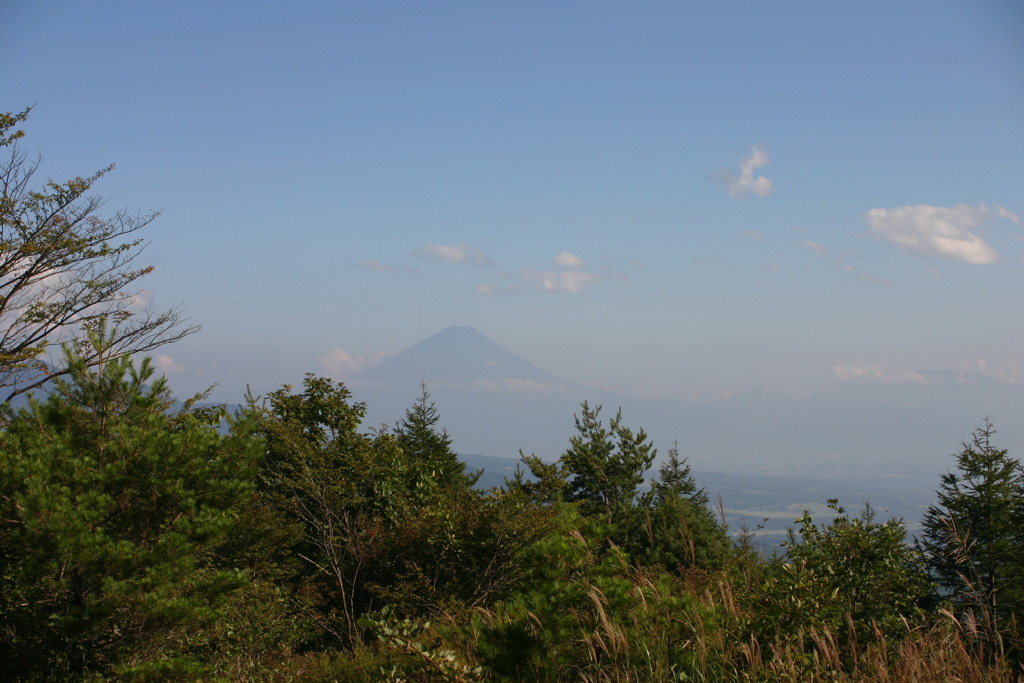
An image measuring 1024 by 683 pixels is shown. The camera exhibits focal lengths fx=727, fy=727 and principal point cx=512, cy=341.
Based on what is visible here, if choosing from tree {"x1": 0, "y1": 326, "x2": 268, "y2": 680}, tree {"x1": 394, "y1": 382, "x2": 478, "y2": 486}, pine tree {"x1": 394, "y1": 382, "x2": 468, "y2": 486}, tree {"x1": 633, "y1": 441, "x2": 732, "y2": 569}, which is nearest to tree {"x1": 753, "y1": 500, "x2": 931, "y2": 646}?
tree {"x1": 633, "y1": 441, "x2": 732, "y2": 569}

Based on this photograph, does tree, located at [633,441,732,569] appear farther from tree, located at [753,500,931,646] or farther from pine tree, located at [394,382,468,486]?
pine tree, located at [394,382,468,486]

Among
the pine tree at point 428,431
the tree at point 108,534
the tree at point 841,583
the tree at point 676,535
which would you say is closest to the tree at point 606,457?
the tree at point 676,535

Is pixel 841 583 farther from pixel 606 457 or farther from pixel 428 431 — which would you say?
pixel 428 431

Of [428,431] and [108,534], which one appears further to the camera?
[428,431]

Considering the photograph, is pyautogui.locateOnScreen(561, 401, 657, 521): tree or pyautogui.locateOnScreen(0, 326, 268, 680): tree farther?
pyautogui.locateOnScreen(561, 401, 657, 521): tree

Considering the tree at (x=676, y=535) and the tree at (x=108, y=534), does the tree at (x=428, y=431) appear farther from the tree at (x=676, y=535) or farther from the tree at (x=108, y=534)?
the tree at (x=108, y=534)

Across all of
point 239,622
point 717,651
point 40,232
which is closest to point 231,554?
point 239,622

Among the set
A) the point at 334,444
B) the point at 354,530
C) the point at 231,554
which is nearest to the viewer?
the point at 231,554

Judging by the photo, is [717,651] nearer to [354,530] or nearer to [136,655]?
[136,655]

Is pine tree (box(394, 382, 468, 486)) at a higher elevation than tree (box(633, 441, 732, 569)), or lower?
higher

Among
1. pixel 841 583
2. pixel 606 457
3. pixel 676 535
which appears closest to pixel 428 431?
pixel 606 457

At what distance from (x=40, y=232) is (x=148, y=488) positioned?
10943 millimetres

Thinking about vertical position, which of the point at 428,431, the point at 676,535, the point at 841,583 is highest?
the point at 428,431

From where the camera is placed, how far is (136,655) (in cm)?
719
